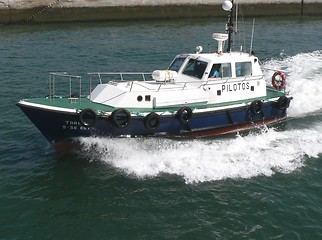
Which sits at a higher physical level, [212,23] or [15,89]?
→ [212,23]

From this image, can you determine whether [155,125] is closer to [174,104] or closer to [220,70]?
[174,104]

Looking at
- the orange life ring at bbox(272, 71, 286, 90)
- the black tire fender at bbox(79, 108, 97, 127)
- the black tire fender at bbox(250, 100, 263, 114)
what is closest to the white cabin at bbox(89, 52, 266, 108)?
the black tire fender at bbox(250, 100, 263, 114)

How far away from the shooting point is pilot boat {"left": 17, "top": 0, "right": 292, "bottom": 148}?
43.5ft

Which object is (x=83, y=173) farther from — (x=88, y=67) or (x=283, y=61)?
(x=283, y=61)

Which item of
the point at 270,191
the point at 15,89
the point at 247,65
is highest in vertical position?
the point at 247,65

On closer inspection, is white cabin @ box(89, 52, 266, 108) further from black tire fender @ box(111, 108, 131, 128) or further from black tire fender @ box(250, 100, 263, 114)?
black tire fender @ box(111, 108, 131, 128)

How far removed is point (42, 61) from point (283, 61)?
15313 millimetres

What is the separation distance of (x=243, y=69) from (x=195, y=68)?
192cm

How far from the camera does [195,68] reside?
1592cm

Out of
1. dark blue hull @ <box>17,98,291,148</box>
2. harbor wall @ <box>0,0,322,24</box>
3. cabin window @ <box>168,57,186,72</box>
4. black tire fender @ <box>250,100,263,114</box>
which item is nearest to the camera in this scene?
dark blue hull @ <box>17,98,291,148</box>

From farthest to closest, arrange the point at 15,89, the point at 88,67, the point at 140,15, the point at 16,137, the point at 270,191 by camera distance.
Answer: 1. the point at 140,15
2. the point at 88,67
3. the point at 15,89
4. the point at 16,137
5. the point at 270,191

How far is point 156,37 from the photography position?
33188mm

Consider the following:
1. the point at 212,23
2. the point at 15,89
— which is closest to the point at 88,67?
the point at 15,89

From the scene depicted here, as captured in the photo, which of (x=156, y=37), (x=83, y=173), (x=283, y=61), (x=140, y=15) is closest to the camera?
(x=83, y=173)
